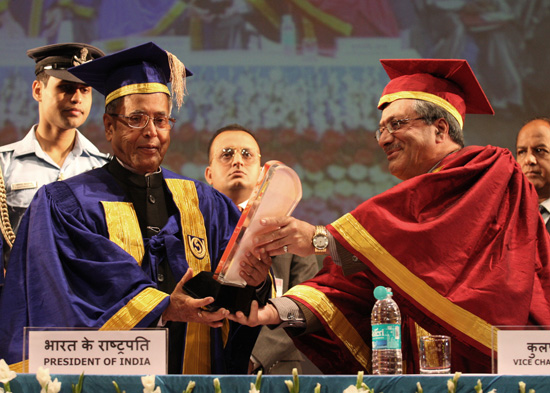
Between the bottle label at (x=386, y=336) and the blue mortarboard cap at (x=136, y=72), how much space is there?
1346mm

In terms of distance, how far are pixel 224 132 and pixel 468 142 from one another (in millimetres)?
1762

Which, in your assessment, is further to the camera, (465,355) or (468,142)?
(468,142)

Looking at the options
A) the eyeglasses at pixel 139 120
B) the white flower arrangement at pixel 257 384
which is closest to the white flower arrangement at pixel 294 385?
the white flower arrangement at pixel 257 384

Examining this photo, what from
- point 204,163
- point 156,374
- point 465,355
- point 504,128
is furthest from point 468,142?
point 156,374

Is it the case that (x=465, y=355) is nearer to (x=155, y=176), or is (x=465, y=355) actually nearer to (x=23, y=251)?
(x=155, y=176)

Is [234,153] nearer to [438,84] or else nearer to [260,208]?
[438,84]

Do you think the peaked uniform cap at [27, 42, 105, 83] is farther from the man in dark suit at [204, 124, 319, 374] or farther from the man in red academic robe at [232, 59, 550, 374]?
the man in red academic robe at [232, 59, 550, 374]

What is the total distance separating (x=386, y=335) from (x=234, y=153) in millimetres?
2293

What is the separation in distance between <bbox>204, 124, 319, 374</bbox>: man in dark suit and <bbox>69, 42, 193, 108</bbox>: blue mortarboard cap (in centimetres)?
121

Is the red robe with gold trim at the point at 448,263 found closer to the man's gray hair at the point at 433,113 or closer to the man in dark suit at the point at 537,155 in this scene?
the man's gray hair at the point at 433,113

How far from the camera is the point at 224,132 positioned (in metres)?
4.69

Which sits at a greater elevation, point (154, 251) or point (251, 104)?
point (251, 104)

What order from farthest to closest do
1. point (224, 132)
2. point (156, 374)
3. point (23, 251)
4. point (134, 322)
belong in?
point (224, 132)
point (23, 251)
point (134, 322)
point (156, 374)

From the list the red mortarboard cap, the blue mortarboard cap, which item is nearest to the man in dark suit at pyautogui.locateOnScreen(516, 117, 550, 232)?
the red mortarboard cap
